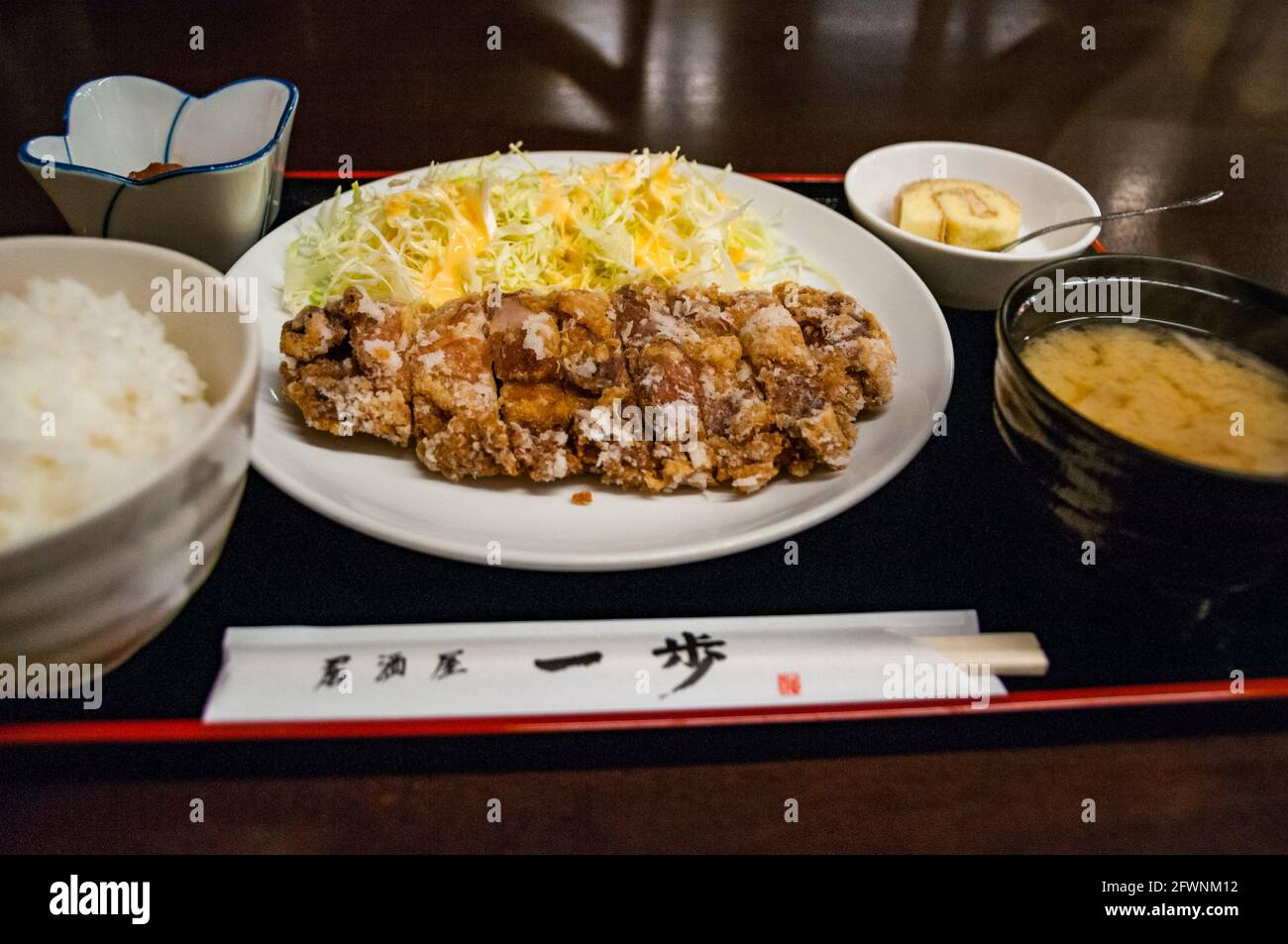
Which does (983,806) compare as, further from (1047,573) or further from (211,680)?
(211,680)

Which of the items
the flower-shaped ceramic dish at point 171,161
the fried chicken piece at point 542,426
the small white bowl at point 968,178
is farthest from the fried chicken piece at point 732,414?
the flower-shaped ceramic dish at point 171,161

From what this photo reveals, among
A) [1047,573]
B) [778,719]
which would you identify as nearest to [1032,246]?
[1047,573]

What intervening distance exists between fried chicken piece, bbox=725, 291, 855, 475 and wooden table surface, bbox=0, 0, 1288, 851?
0.71 m

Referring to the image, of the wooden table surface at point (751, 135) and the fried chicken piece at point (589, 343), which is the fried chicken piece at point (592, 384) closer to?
the fried chicken piece at point (589, 343)

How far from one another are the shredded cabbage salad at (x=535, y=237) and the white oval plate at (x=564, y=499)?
0.39 m

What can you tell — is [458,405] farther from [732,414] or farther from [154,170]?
[154,170]

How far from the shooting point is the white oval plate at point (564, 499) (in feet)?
5.75

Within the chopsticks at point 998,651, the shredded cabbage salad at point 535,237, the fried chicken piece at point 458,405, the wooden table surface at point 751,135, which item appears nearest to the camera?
the wooden table surface at point 751,135

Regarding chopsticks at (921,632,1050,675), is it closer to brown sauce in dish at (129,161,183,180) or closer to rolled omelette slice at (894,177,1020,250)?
rolled omelette slice at (894,177,1020,250)

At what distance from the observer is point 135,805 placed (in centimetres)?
146

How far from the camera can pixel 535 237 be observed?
2826 mm

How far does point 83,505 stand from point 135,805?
1.92 ft

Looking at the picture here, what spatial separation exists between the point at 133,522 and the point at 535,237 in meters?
1.89

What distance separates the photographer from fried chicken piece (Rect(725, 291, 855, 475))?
1999 mm
